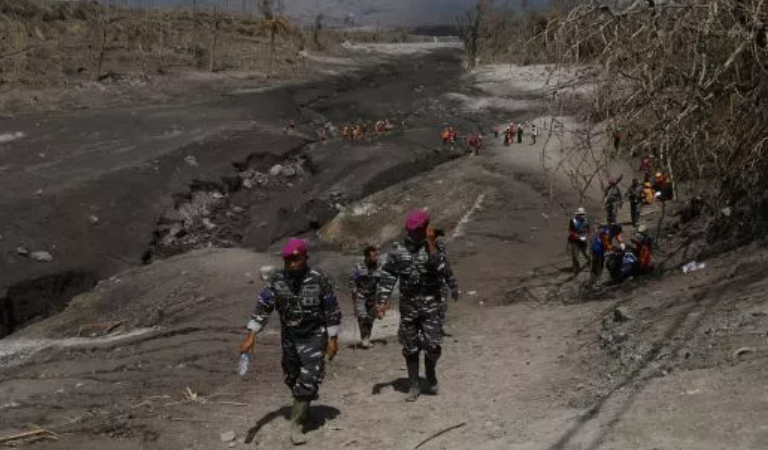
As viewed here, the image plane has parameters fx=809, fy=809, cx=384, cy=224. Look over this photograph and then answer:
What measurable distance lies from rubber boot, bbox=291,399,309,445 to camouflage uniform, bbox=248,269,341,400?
0.23ft

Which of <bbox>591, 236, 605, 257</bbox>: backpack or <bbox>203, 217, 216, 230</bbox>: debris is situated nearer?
<bbox>591, 236, 605, 257</bbox>: backpack

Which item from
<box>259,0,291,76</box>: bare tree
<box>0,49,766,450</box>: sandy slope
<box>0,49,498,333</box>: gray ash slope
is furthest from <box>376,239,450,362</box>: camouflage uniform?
<box>259,0,291,76</box>: bare tree

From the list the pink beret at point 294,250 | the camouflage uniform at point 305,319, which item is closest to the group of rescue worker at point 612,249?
the camouflage uniform at point 305,319

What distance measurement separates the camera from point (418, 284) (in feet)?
21.4

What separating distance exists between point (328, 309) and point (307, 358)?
40 centimetres

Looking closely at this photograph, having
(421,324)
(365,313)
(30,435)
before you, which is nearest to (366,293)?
(365,313)

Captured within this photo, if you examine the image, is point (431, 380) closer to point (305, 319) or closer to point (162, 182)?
point (305, 319)

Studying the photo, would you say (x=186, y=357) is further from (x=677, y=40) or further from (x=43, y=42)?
(x=43, y=42)

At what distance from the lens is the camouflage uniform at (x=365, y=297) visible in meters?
9.30

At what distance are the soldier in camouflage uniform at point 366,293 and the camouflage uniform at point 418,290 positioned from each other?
261cm

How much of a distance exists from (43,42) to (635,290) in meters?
40.5

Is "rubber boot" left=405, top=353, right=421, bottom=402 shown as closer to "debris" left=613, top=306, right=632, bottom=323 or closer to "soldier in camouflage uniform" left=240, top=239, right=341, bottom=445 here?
"soldier in camouflage uniform" left=240, top=239, right=341, bottom=445

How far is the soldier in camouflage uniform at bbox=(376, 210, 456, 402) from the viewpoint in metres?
6.52

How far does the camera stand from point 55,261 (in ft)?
51.7
